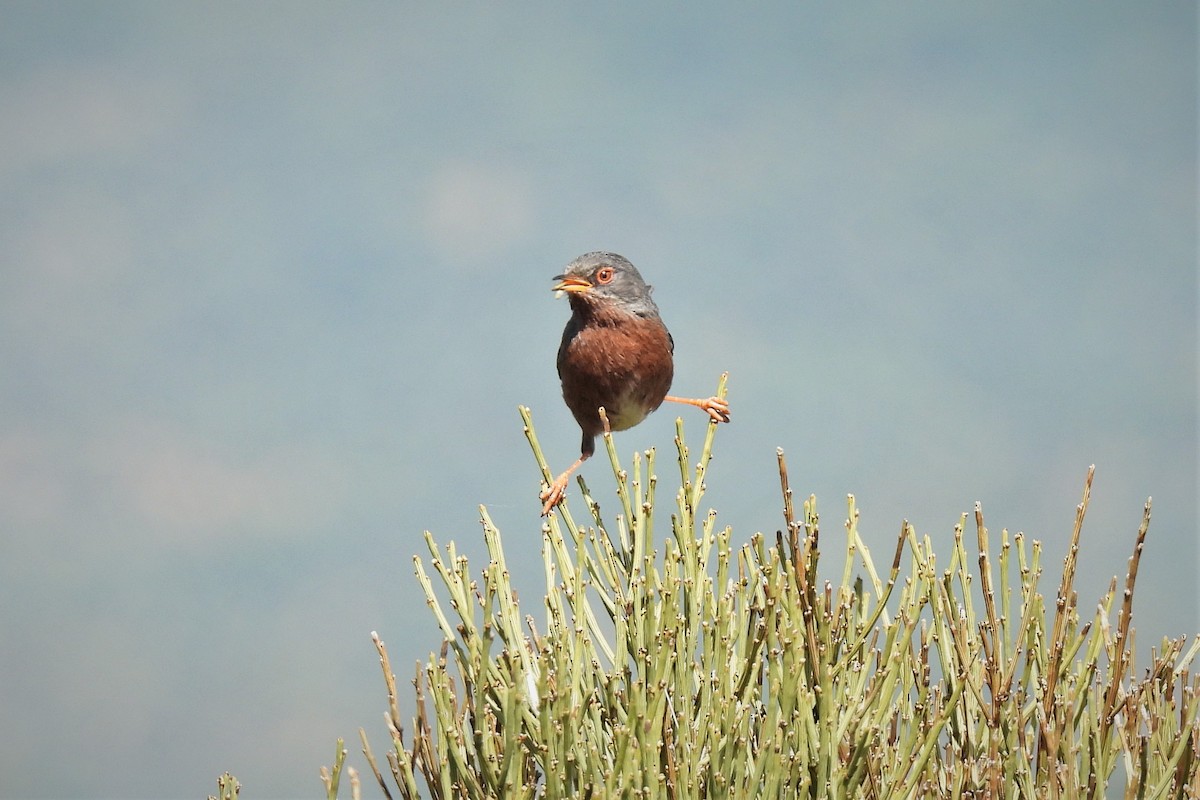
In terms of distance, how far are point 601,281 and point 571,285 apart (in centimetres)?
11

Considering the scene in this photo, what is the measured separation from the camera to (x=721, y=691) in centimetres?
284

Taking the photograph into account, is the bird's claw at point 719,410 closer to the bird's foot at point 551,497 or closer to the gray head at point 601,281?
the gray head at point 601,281

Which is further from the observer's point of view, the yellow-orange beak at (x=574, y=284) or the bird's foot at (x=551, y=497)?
the yellow-orange beak at (x=574, y=284)

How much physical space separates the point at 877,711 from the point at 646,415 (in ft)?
5.26

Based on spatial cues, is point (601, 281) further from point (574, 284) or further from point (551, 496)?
point (551, 496)

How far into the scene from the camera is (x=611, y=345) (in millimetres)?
3963

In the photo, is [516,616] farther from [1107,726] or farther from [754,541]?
[1107,726]

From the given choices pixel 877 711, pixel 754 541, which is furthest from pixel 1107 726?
pixel 754 541

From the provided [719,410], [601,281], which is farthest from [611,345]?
[719,410]

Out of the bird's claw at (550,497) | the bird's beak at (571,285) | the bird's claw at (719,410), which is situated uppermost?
the bird's beak at (571,285)

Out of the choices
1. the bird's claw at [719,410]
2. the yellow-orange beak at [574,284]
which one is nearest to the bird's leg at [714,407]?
the bird's claw at [719,410]

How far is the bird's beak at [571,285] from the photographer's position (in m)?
3.91

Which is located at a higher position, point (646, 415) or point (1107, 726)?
point (646, 415)

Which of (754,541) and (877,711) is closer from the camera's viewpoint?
(877,711)
